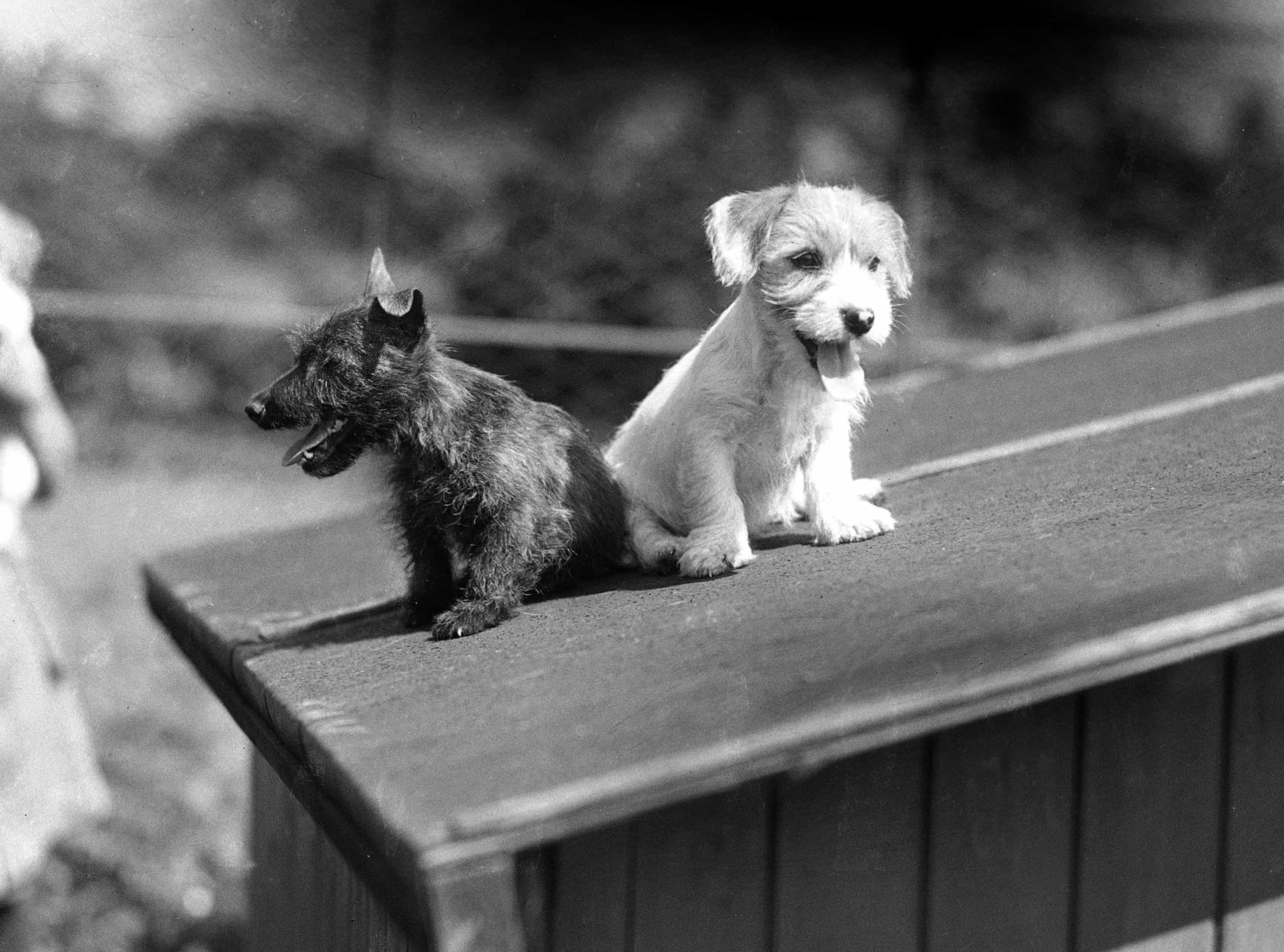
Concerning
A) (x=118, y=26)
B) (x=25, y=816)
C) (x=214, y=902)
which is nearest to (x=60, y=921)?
(x=214, y=902)

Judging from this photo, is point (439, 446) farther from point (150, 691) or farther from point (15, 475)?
point (150, 691)

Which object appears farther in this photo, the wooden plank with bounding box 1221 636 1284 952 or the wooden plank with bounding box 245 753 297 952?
the wooden plank with bounding box 245 753 297 952

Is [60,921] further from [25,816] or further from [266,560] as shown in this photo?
[266,560]

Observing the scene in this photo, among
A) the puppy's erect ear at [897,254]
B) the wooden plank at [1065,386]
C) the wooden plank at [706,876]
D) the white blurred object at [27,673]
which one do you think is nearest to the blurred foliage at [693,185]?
the wooden plank at [1065,386]

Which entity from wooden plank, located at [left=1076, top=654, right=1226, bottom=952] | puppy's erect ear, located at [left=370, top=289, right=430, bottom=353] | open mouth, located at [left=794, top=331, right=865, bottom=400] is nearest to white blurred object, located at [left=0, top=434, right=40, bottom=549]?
puppy's erect ear, located at [left=370, top=289, right=430, bottom=353]

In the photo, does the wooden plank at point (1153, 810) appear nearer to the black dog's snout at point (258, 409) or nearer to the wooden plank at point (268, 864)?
the black dog's snout at point (258, 409)

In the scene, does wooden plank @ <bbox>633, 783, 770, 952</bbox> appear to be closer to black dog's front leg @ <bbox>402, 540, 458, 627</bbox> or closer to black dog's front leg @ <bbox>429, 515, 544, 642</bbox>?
black dog's front leg @ <bbox>429, 515, 544, 642</bbox>
